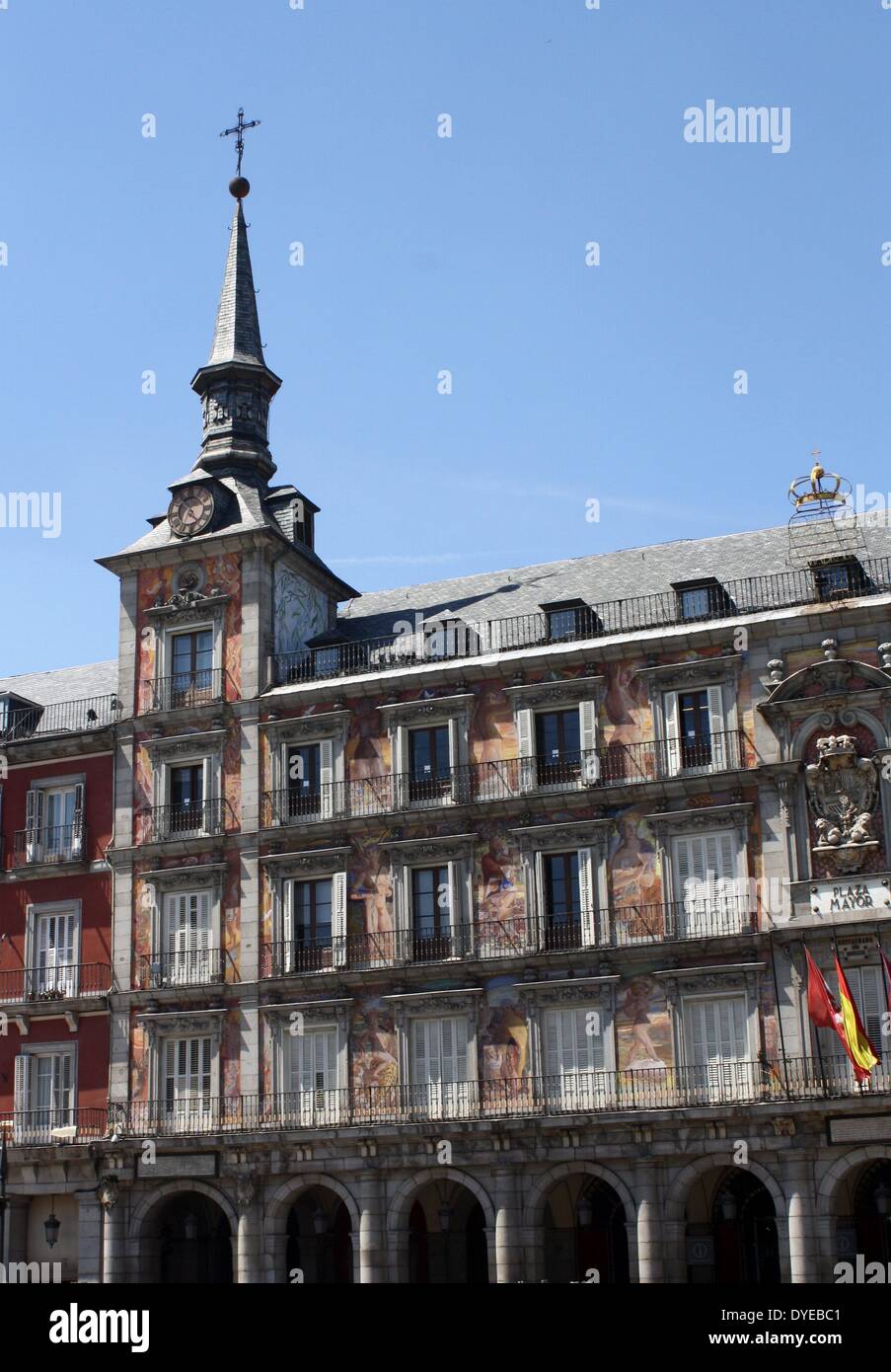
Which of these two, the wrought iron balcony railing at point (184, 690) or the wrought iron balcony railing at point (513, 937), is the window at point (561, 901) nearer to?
the wrought iron balcony railing at point (513, 937)

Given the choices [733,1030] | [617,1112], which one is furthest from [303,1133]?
[733,1030]

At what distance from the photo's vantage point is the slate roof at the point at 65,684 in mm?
53938

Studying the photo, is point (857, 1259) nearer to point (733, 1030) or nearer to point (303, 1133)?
point (733, 1030)

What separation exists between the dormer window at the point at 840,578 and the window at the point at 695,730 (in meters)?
3.74

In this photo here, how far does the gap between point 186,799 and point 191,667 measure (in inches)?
159

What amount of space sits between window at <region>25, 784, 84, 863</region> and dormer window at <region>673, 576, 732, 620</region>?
18712 mm

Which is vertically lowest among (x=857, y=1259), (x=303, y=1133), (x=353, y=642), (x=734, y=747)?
(x=857, y=1259)

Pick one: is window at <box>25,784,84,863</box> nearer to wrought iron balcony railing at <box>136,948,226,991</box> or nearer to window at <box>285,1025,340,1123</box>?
wrought iron balcony railing at <box>136,948,226,991</box>

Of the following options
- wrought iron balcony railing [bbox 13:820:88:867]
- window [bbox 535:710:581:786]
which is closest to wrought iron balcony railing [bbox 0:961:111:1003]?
wrought iron balcony railing [bbox 13:820:88:867]

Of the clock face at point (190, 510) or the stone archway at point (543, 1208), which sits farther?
the clock face at point (190, 510)

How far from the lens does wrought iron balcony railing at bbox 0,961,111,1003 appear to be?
154 feet

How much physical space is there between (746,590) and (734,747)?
4936mm

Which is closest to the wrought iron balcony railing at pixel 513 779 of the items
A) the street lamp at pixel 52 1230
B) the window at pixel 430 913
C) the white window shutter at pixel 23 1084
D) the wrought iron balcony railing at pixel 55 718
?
the window at pixel 430 913

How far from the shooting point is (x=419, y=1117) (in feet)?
138
